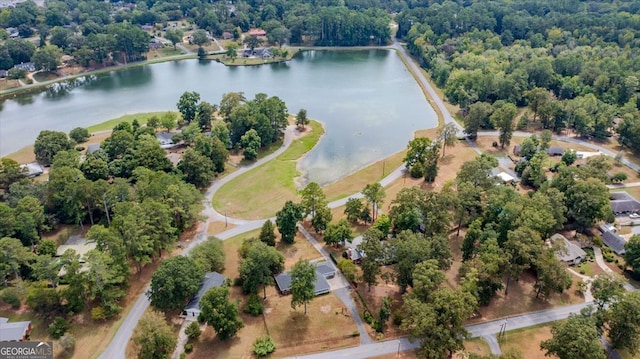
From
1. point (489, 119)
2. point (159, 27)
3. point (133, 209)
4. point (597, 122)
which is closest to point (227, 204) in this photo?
point (133, 209)

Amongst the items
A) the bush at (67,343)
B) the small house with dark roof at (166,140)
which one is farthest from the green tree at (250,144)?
the bush at (67,343)

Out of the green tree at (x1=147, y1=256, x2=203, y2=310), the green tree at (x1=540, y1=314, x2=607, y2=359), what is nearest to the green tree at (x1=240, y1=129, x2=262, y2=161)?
the green tree at (x1=147, y1=256, x2=203, y2=310)

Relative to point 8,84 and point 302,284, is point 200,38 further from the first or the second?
point 302,284

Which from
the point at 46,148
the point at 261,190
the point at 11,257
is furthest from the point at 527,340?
the point at 46,148

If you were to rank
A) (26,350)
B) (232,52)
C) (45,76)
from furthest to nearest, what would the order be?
(232,52) → (45,76) → (26,350)

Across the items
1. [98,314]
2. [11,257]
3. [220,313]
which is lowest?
[98,314]

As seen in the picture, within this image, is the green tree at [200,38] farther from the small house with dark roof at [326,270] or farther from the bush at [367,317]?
the bush at [367,317]
